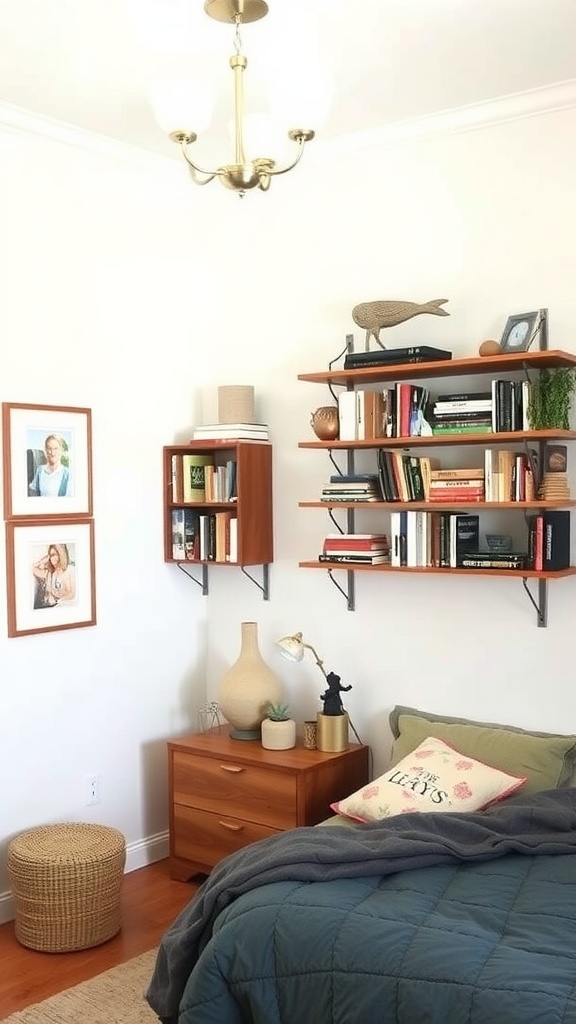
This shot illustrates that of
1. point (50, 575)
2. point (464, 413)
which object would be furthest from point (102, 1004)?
point (464, 413)

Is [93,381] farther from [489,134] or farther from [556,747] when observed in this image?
[556,747]

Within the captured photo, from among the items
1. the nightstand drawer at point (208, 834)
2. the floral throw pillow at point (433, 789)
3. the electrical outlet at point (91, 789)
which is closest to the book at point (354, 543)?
the floral throw pillow at point (433, 789)

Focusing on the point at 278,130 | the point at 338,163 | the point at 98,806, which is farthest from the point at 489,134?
the point at 98,806

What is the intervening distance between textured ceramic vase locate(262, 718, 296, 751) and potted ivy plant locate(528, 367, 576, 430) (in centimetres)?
141

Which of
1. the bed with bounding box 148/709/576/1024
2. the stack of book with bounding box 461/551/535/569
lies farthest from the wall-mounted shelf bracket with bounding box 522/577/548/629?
the bed with bounding box 148/709/576/1024

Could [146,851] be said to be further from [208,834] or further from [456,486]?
[456,486]

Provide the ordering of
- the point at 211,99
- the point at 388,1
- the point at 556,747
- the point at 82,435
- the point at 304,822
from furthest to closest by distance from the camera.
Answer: the point at 82,435 → the point at 304,822 → the point at 556,747 → the point at 388,1 → the point at 211,99

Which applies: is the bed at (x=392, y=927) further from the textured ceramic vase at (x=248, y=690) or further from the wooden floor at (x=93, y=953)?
the textured ceramic vase at (x=248, y=690)

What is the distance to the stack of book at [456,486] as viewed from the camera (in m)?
3.43

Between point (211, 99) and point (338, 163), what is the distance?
1674 millimetres

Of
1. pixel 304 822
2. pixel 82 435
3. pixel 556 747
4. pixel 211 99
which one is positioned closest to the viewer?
pixel 211 99

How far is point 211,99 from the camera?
2.41 metres

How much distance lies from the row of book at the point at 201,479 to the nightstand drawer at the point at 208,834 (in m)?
1.19

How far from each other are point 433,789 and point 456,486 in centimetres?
97
